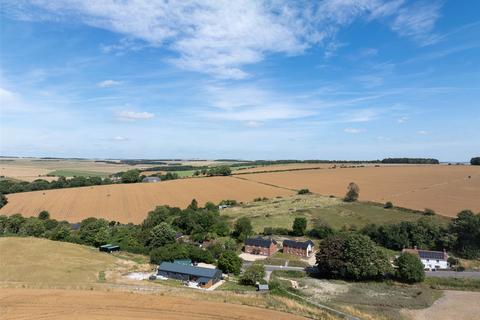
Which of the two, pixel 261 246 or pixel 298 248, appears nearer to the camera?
pixel 298 248

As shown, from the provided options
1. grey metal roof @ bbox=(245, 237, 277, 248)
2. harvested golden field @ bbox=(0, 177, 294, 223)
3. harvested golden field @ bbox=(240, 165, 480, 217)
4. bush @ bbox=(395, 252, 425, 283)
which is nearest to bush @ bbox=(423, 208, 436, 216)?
harvested golden field @ bbox=(240, 165, 480, 217)

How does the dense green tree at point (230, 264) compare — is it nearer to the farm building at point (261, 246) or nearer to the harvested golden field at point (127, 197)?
the farm building at point (261, 246)

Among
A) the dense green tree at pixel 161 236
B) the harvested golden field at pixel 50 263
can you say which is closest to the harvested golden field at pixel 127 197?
the dense green tree at pixel 161 236

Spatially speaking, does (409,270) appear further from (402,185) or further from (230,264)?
(402,185)

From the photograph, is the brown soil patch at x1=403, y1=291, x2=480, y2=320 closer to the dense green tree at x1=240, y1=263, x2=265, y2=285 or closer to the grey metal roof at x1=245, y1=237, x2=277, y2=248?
the dense green tree at x1=240, y1=263, x2=265, y2=285

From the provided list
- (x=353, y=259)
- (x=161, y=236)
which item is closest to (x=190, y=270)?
(x=161, y=236)

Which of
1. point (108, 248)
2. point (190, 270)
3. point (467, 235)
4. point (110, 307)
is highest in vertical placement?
point (467, 235)

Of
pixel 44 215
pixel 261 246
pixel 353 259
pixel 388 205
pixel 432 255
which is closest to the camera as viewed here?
pixel 353 259
